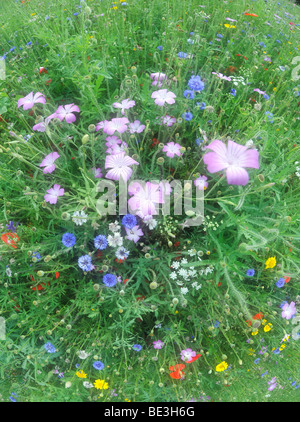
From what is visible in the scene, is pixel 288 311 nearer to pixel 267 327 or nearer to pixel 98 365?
pixel 267 327

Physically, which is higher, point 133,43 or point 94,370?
point 133,43

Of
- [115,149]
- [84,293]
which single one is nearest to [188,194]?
[115,149]

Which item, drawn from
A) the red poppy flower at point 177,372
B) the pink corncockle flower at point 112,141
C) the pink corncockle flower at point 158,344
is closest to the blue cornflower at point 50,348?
the pink corncockle flower at point 158,344

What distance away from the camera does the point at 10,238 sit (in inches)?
63.0

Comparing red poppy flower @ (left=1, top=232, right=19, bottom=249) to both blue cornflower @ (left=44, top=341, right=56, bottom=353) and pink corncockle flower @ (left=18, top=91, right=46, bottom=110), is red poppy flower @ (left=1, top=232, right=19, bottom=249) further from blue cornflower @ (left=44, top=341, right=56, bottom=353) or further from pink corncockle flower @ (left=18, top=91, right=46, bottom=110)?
pink corncockle flower @ (left=18, top=91, right=46, bottom=110)

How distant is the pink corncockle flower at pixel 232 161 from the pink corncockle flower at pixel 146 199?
1.10 ft

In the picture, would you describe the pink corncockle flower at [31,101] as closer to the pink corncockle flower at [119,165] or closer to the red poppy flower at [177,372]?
the pink corncockle flower at [119,165]

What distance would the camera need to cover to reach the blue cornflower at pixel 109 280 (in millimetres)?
1545

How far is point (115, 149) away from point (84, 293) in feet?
2.66

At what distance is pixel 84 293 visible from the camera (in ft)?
5.34

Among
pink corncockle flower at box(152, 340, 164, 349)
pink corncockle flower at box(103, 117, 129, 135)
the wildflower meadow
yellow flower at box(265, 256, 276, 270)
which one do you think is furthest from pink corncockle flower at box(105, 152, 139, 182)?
pink corncockle flower at box(152, 340, 164, 349)

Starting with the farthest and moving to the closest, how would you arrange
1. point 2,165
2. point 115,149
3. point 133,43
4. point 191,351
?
point 133,43 → point 2,165 → point 191,351 → point 115,149
